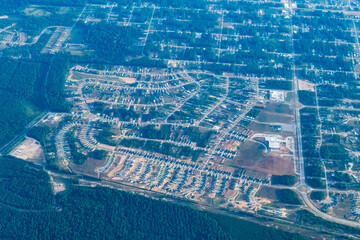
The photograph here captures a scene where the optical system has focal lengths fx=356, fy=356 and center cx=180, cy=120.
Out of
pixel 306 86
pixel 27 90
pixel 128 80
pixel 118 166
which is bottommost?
pixel 118 166

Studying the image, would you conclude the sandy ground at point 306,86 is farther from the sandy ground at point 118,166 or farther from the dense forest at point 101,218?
the sandy ground at point 118,166

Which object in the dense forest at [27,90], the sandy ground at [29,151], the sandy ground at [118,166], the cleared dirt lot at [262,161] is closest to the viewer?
the cleared dirt lot at [262,161]

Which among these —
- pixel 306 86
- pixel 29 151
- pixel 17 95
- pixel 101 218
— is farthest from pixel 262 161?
pixel 17 95

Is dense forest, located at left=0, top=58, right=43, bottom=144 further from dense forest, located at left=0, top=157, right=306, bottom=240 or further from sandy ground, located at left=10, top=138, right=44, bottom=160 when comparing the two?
dense forest, located at left=0, top=157, right=306, bottom=240

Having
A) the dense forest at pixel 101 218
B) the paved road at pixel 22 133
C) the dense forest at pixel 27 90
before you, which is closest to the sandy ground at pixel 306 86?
the dense forest at pixel 101 218

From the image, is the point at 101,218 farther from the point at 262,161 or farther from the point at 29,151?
the point at 262,161

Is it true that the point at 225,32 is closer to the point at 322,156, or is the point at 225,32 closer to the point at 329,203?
the point at 322,156

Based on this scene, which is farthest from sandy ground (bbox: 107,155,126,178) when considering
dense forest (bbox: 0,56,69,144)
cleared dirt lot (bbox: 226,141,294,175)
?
cleared dirt lot (bbox: 226,141,294,175)
